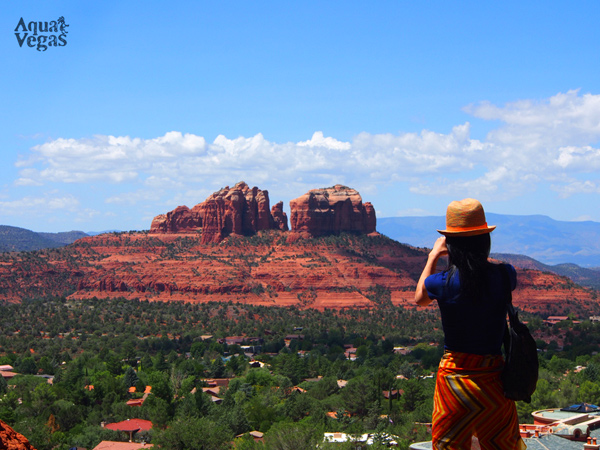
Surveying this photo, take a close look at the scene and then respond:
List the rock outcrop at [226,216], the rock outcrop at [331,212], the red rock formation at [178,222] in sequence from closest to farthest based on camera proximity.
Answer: the rock outcrop at [226,216]
the rock outcrop at [331,212]
the red rock formation at [178,222]

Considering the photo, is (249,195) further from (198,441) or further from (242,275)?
(198,441)

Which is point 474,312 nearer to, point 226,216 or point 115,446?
point 115,446

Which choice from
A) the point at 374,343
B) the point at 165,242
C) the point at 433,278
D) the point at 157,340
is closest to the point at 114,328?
the point at 157,340

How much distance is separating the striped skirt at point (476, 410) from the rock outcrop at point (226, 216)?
439 feet

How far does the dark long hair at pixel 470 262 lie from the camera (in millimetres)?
5420

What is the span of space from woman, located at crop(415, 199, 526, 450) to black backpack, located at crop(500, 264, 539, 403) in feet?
0.41

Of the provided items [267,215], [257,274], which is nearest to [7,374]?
[257,274]

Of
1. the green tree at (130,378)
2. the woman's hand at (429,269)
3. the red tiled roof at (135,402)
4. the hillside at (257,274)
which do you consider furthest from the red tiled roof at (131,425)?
the hillside at (257,274)

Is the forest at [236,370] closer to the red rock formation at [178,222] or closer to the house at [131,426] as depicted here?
the house at [131,426]

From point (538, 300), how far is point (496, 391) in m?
123

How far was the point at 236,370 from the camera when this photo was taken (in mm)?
69812

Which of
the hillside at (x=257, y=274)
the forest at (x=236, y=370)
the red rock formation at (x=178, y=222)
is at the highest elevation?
the red rock formation at (x=178, y=222)

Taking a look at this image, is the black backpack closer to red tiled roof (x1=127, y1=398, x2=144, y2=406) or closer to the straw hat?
the straw hat

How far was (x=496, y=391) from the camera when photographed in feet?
17.9
